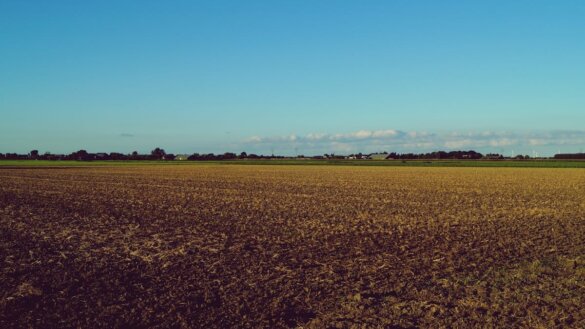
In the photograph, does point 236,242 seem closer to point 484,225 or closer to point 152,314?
point 152,314

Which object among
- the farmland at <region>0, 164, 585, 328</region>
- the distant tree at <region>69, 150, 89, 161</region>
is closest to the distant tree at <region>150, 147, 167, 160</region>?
the distant tree at <region>69, 150, 89, 161</region>

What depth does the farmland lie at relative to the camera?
6.90 m

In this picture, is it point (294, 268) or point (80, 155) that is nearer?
point (294, 268)

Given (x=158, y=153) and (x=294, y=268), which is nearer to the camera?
(x=294, y=268)

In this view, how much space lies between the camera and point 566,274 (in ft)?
29.7

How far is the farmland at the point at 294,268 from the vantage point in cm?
690

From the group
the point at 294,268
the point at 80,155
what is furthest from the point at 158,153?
the point at 294,268

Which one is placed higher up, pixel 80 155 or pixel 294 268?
pixel 80 155

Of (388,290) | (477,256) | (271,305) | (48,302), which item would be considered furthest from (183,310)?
(477,256)

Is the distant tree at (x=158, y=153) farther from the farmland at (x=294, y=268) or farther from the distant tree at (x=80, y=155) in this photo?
the farmland at (x=294, y=268)

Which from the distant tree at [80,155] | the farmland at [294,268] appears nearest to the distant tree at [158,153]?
the distant tree at [80,155]

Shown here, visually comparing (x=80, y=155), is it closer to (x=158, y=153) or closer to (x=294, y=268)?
(x=158, y=153)

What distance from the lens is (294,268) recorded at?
957 cm

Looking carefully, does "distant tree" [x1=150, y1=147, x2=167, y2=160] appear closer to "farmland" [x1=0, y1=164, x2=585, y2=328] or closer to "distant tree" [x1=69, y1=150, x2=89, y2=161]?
"distant tree" [x1=69, y1=150, x2=89, y2=161]
